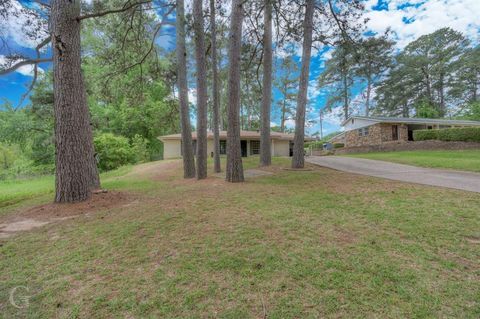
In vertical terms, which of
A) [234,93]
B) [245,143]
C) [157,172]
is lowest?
[157,172]

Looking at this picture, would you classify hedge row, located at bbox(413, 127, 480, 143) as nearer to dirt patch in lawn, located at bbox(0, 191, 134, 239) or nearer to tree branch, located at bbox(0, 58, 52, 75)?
dirt patch in lawn, located at bbox(0, 191, 134, 239)

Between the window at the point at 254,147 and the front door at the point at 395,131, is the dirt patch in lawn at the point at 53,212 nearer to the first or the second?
the window at the point at 254,147

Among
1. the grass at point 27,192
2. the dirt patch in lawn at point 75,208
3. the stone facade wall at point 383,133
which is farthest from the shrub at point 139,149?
the stone facade wall at point 383,133

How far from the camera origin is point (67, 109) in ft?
16.0

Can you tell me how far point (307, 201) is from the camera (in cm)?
467

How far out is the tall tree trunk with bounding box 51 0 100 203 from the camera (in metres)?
4.86

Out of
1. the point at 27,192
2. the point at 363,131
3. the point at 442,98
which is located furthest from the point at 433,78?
the point at 27,192

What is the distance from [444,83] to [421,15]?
724 inches

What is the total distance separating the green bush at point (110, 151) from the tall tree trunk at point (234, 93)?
13.7 metres

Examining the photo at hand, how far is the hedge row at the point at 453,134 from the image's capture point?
14680mm

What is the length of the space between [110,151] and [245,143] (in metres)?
12.3

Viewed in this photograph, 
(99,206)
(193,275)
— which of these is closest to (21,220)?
(99,206)

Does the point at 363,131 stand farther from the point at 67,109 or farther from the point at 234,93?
the point at 67,109

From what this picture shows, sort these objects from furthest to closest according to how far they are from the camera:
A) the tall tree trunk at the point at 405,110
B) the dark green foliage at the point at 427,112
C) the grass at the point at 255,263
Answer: the tall tree trunk at the point at 405,110
the dark green foliage at the point at 427,112
the grass at the point at 255,263
